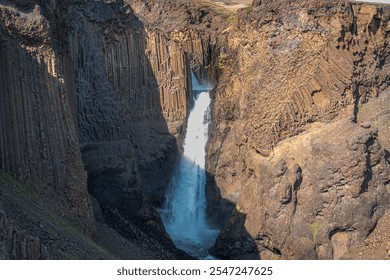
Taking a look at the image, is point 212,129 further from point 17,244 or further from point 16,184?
point 17,244

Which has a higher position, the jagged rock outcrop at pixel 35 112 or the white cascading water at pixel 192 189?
the jagged rock outcrop at pixel 35 112

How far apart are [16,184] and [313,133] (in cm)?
1135

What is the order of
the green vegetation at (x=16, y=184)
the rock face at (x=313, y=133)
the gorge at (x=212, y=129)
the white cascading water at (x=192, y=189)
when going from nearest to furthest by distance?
the green vegetation at (x=16, y=184) → the gorge at (x=212, y=129) → the rock face at (x=313, y=133) → the white cascading water at (x=192, y=189)

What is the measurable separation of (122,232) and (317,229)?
7.20 metres

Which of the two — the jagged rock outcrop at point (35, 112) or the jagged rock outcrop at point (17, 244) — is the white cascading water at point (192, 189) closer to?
the jagged rock outcrop at point (35, 112)

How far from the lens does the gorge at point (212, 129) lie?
20.7 metres

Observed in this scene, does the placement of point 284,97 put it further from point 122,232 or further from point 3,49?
point 3,49

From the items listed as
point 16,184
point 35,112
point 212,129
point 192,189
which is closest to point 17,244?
point 16,184

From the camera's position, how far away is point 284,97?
85.9 feet

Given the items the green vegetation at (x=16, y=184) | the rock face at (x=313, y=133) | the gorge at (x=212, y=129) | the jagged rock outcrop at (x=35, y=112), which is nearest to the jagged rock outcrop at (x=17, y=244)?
the gorge at (x=212, y=129)

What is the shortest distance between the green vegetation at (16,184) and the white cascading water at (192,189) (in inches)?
401

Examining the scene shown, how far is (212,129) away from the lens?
31000 mm
